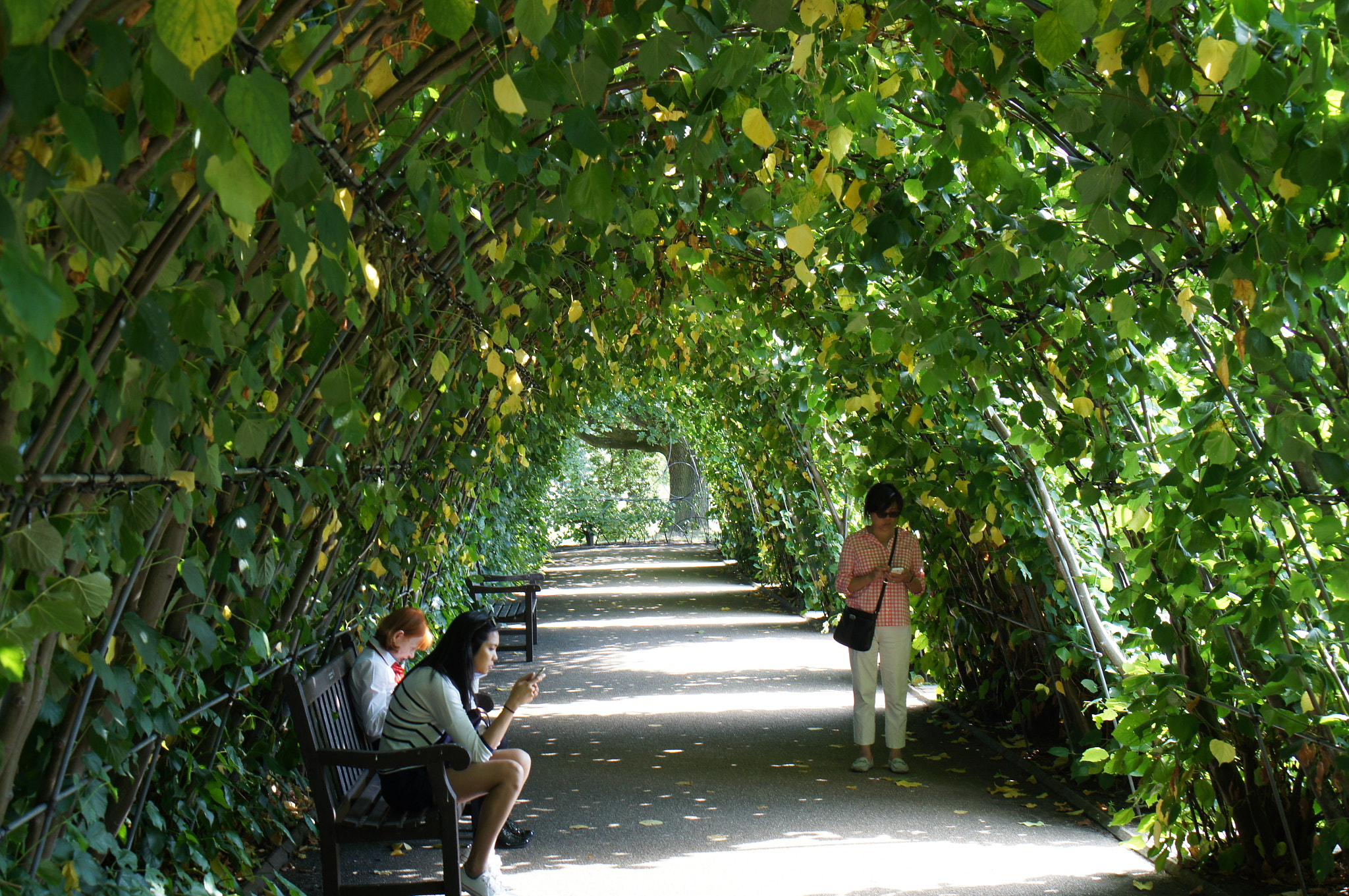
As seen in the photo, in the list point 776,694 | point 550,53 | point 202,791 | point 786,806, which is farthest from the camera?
point 776,694

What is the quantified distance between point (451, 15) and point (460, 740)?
270 centimetres

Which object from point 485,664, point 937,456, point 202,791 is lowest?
point 202,791

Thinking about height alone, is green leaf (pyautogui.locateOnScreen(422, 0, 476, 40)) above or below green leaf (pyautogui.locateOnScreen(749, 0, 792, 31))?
below

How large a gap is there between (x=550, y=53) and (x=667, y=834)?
335 cm

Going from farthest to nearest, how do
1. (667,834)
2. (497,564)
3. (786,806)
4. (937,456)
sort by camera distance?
1. (497,564)
2. (937,456)
3. (786,806)
4. (667,834)

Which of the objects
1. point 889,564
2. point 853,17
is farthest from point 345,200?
point 889,564

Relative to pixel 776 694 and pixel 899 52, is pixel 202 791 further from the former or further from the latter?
pixel 776 694

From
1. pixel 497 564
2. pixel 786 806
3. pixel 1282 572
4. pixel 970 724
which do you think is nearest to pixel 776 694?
pixel 970 724

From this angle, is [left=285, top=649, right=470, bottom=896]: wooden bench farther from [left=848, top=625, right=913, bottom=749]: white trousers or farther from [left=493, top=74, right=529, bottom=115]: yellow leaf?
[left=848, top=625, right=913, bottom=749]: white trousers

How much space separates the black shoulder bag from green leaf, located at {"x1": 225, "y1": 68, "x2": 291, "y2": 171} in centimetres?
435

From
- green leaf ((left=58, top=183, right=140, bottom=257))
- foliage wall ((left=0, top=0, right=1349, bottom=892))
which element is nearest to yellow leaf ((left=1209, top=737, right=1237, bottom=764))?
foliage wall ((left=0, top=0, right=1349, bottom=892))

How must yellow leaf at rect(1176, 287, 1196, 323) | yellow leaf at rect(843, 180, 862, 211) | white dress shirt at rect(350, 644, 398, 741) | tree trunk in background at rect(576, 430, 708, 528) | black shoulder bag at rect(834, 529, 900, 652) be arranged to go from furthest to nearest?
tree trunk in background at rect(576, 430, 708, 528) → black shoulder bag at rect(834, 529, 900, 652) → white dress shirt at rect(350, 644, 398, 741) → yellow leaf at rect(843, 180, 862, 211) → yellow leaf at rect(1176, 287, 1196, 323)

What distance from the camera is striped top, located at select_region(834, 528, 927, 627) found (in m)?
5.12

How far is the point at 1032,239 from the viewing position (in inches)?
115
